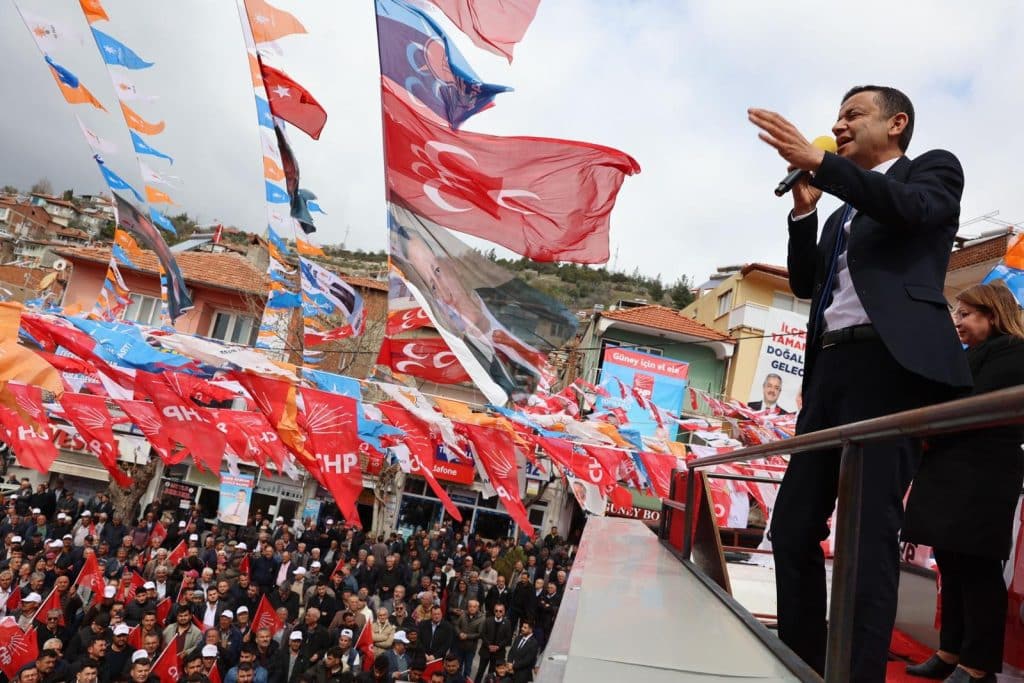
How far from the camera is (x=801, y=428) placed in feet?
7.91

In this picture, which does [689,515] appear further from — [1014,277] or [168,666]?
[168,666]

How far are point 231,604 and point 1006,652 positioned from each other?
12.2 meters

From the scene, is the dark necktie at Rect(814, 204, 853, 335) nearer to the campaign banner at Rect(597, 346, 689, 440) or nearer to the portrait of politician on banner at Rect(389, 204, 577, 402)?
the portrait of politician on banner at Rect(389, 204, 577, 402)

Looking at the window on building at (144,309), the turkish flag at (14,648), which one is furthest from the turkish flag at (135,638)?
the window on building at (144,309)

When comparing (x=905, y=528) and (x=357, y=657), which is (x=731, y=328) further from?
(x=905, y=528)

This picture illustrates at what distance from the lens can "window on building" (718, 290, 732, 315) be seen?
3184 cm

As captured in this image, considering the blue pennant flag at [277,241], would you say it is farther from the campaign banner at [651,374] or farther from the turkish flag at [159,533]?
the campaign banner at [651,374]

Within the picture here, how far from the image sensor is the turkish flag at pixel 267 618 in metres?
11.7

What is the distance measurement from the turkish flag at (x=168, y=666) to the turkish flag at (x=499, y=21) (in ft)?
27.8

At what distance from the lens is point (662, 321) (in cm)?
3080

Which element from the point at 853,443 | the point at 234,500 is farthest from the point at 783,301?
the point at 853,443

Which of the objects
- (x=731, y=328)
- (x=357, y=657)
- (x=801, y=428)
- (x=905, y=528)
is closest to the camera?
(x=801, y=428)

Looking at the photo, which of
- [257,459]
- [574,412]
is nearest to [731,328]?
[574,412]

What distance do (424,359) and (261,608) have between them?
6.07 meters
